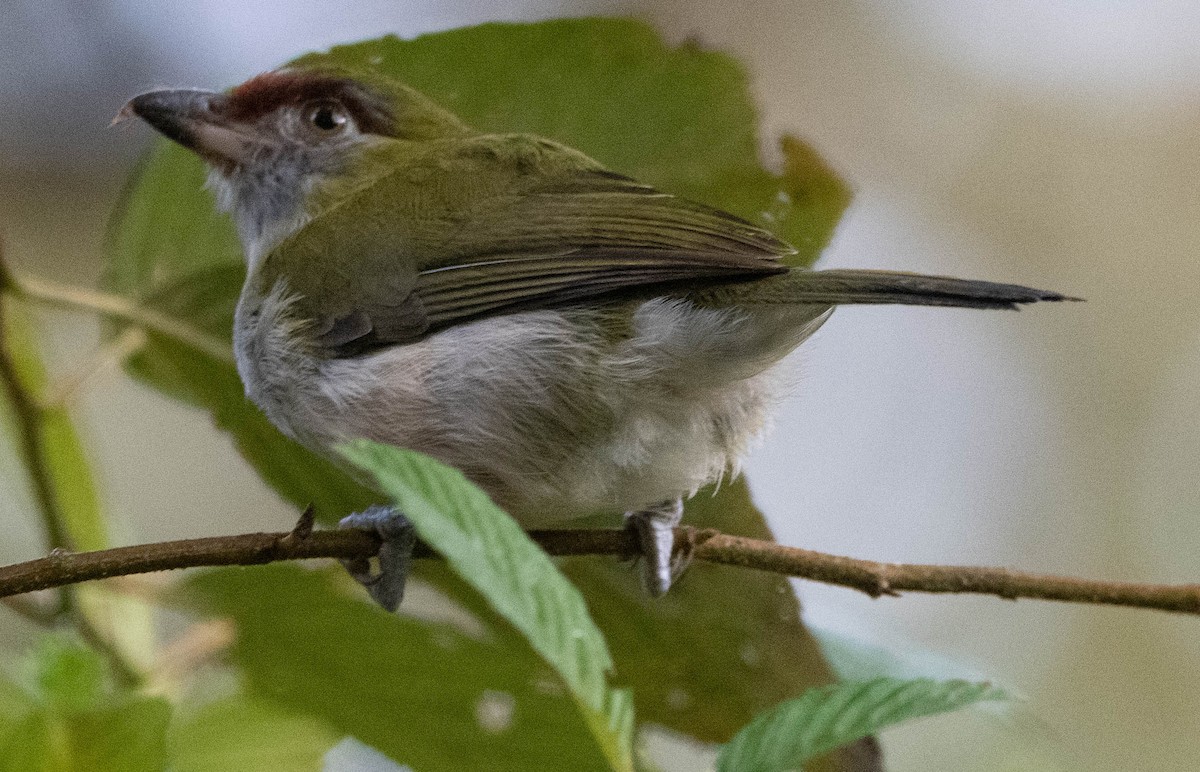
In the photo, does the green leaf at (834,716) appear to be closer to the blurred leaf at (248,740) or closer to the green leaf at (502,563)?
the green leaf at (502,563)

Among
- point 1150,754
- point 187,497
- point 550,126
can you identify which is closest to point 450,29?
point 550,126

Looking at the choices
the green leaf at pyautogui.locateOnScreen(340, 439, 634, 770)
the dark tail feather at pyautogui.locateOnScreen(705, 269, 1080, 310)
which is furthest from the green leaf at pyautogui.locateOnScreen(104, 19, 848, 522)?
the green leaf at pyautogui.locateOnScreen(340, 439, 634, 770)

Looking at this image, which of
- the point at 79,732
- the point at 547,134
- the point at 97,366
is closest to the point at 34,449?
the point at 97,366

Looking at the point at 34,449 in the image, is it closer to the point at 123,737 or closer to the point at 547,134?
the point at 123,737

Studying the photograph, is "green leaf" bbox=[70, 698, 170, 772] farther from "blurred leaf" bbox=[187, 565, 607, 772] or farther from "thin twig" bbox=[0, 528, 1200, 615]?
"blurred leaf" bbox=[187, 565, 607, 772]

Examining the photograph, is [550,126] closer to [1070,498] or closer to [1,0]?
[1,0]

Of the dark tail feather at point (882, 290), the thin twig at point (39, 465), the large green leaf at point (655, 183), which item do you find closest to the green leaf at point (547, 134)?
the large green leaf at point (655, 183)
